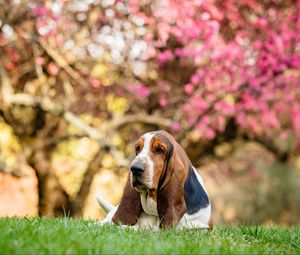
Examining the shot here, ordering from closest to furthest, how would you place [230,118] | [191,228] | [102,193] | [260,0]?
1. [191,228]
2. [260,0]
3. [230,118]
4. [102,193]

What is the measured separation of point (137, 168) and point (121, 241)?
891mm

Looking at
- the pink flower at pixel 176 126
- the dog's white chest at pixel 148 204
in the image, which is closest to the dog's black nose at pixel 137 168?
the dog's white chest at pixel 148 204

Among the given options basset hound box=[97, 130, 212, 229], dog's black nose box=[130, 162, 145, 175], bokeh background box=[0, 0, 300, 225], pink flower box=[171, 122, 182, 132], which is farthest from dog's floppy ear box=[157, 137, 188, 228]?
pink flower box=[171, 122, 182, 132]

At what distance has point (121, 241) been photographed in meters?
4.27

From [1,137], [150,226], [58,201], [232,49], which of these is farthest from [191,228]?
[1,137]

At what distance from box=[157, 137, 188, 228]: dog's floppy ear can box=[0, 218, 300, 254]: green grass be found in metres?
0.19

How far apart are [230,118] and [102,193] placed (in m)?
3.18

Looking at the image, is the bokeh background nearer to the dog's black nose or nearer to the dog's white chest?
the dog's white chest

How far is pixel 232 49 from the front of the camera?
986cm

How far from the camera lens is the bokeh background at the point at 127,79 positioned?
9.57 meters

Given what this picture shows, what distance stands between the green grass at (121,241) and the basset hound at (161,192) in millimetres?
207

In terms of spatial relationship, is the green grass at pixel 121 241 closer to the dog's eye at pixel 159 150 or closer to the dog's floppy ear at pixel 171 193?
the dog's floppy ear at pixel 171 193

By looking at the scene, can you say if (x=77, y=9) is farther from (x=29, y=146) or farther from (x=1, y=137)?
(x=1, y=137)

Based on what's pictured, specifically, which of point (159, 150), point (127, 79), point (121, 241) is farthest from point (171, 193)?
point (127, 79)
